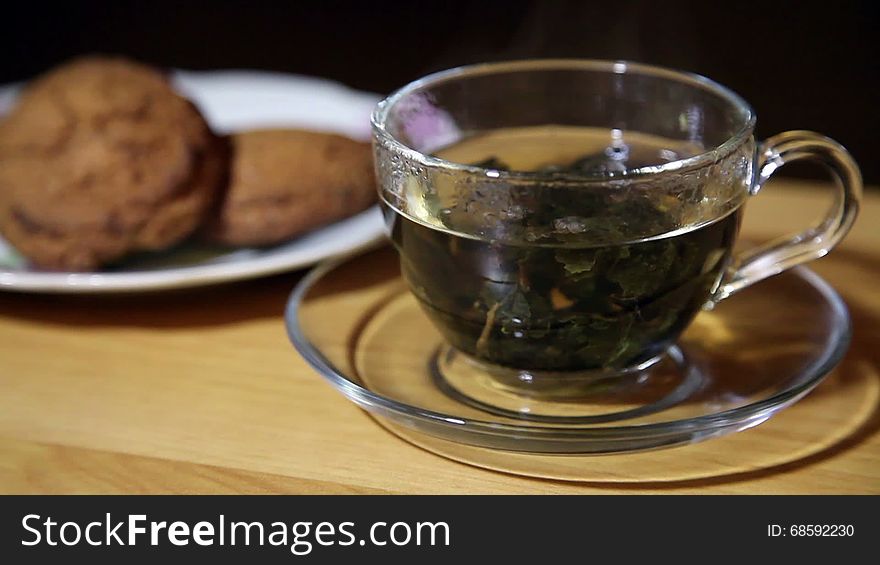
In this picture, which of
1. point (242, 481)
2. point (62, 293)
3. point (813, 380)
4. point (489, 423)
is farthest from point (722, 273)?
point (62, 293)

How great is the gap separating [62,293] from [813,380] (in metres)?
0.69

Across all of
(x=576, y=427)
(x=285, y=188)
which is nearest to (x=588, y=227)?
(x=576, y=427)

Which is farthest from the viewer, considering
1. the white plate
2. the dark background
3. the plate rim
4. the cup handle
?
the dark background

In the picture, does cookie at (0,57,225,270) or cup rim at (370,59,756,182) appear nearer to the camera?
cup rim at (370,59,756,182)

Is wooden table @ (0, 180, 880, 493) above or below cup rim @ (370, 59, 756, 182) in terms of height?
below

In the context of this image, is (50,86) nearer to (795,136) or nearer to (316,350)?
(316,350)

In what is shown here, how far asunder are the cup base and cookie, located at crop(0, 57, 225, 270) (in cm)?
32

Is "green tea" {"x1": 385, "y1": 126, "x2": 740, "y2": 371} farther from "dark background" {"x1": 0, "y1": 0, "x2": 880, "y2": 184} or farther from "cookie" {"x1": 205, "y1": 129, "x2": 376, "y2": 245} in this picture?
"dark background" {"x1": 0, "y1": 0, "x2": 880, "y2": 184}

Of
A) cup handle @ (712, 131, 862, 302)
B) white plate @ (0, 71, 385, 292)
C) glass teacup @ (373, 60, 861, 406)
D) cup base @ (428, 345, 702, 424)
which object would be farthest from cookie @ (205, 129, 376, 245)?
cup handle @ (712, 131, 862, 302)

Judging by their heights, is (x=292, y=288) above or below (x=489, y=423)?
above

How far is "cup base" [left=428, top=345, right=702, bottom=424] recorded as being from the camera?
0.73 meters

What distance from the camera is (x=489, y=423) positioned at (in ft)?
2.14

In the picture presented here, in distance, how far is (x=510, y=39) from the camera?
4.68 ft

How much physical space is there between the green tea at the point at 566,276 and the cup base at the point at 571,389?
19 millimetres
